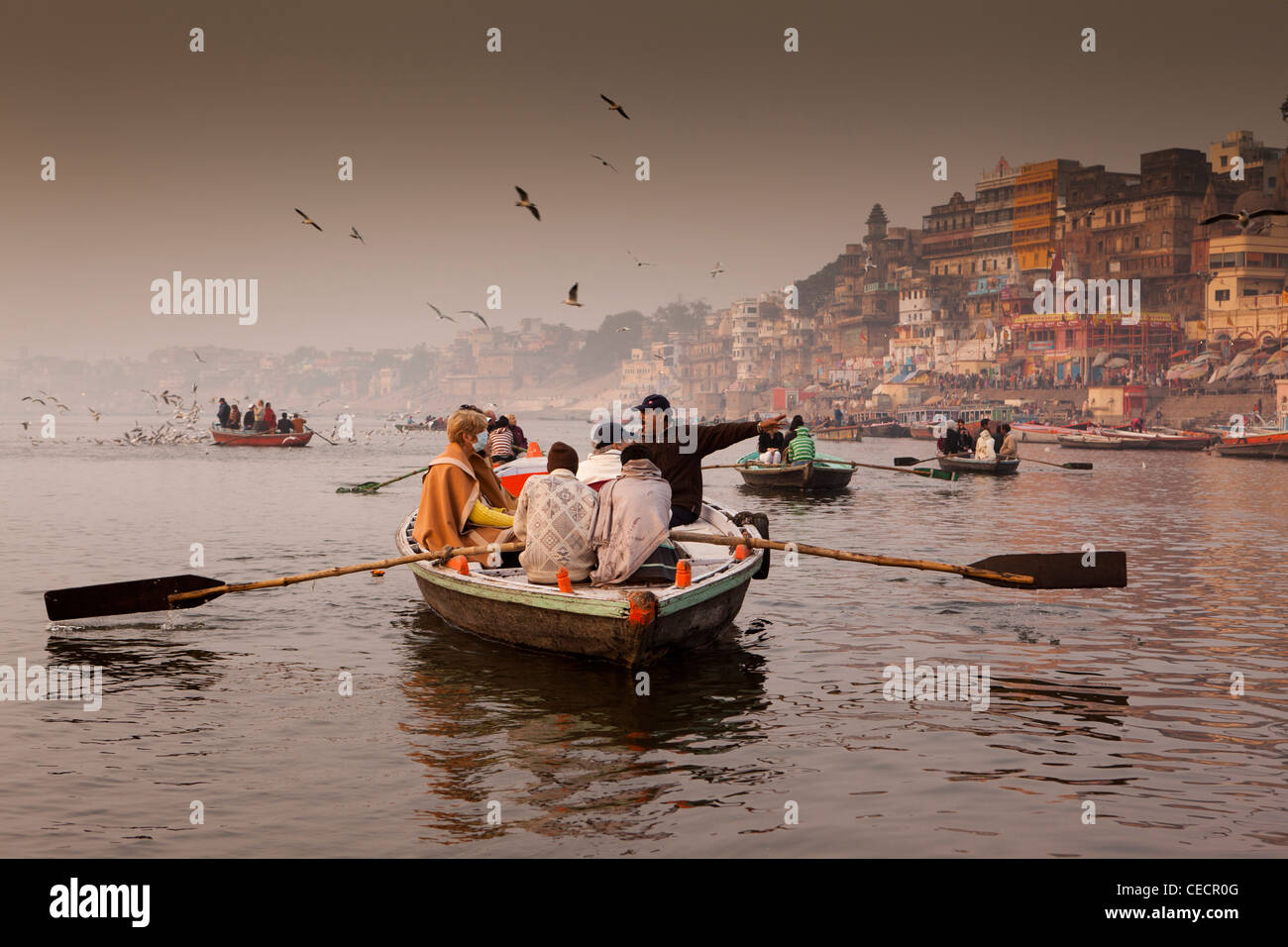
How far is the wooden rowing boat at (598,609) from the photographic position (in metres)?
9.32

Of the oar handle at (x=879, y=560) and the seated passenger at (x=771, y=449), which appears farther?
the seated passenger at (x=771, y=449)

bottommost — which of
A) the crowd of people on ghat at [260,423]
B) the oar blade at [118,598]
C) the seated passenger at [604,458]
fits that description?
the oar blade at [118,598]

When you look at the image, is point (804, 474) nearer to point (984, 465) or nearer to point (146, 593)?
point (984, 465)

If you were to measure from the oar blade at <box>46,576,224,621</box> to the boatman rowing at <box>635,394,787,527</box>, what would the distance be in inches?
203

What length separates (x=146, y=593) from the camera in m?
12.3

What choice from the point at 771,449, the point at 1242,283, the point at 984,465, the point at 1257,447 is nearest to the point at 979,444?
the point at 984,465

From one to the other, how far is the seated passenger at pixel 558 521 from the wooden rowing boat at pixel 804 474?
19.8m

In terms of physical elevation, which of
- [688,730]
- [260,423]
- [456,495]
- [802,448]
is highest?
[260,423]

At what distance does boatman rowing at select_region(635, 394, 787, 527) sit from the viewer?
11852mm

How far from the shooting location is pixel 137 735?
8.68 meters

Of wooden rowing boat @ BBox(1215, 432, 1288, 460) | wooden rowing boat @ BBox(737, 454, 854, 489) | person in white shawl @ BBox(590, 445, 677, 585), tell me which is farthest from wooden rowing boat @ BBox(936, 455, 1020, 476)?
person in white shawl @ BBox(590, 445, 677, 585)

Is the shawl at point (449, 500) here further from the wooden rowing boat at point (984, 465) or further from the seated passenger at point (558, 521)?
the wooden rowing boat at point (984, 465)

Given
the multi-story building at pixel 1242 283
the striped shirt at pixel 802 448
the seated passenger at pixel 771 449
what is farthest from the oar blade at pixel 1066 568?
the multi-story building at pixel 1242 283

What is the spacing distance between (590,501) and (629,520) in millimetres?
388
